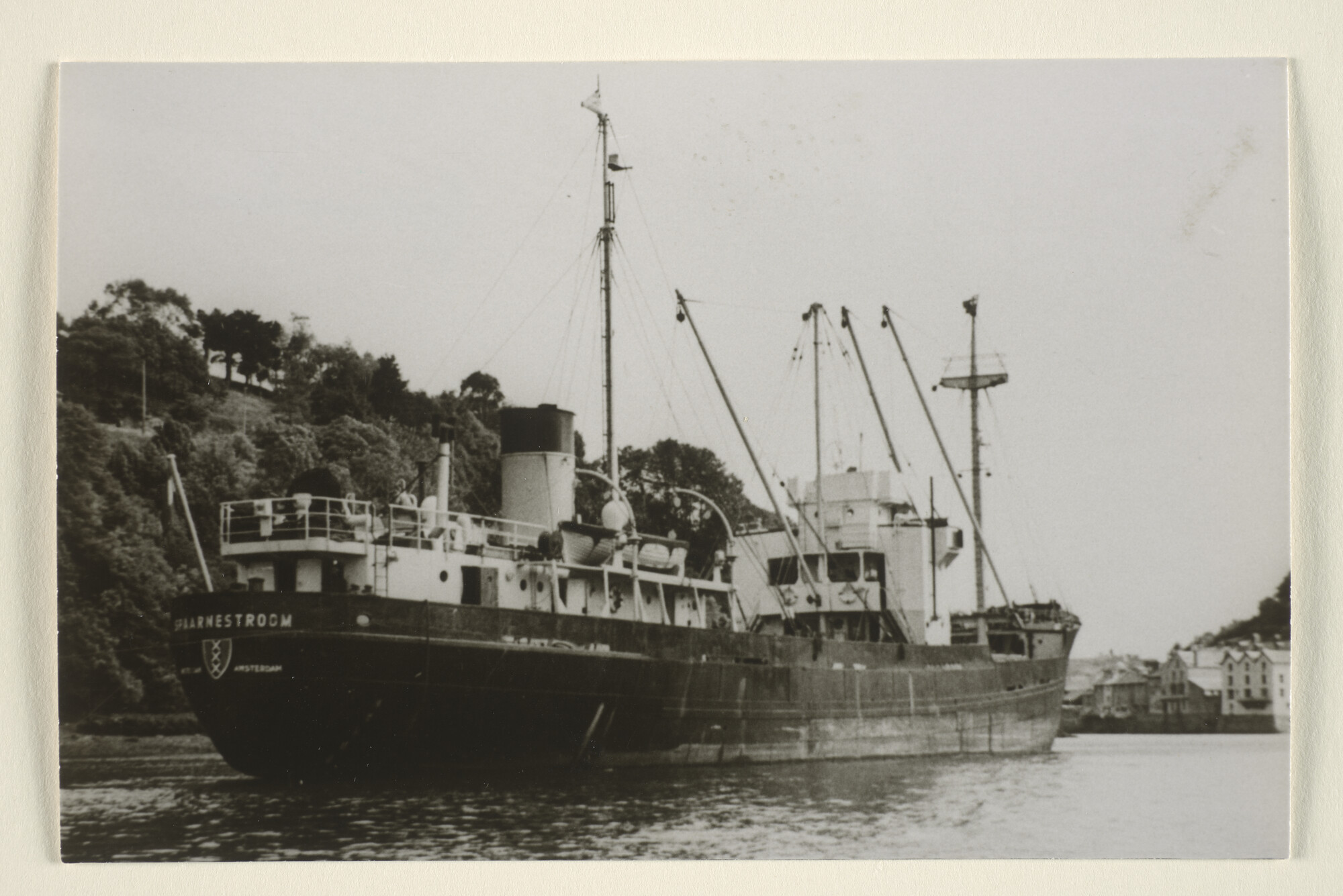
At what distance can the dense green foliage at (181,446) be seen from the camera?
8.69m

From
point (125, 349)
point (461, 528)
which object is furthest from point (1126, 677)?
point (125, 349)

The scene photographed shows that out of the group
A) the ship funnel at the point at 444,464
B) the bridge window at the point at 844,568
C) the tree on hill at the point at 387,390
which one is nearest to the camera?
the tree on hill at the point at 387,390

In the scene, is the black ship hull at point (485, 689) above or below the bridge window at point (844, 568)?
below

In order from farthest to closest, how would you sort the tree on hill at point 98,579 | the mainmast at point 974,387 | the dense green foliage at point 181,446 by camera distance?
the mainmast at point 974,387 < the dense green foliage at point 181,446 < the tree on hill at point 98,579

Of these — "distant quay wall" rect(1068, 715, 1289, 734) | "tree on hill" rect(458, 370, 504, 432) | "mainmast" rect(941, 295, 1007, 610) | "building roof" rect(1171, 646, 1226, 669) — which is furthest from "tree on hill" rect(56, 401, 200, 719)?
"building roof" rect(1171, 646, 1226, 669)

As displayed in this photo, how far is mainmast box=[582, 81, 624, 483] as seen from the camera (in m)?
9.11

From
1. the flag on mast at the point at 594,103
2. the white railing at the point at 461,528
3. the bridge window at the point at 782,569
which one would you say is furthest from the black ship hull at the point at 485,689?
the flag on mast at the point at 594,103

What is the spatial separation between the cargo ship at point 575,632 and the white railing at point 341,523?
3 cm

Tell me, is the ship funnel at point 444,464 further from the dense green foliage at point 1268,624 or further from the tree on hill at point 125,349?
the dense green foliage at point 1268,624

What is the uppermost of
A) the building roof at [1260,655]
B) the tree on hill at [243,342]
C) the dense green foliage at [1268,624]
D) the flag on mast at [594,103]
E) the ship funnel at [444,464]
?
the flag on mast at [594,103]

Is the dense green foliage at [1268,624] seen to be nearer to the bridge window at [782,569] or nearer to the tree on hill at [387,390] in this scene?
the tree on hill at [387,390]

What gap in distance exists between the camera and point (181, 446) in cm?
1042

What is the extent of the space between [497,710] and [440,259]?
12.5 feet

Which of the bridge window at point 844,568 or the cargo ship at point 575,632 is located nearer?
the cargo ship at point 575,632
